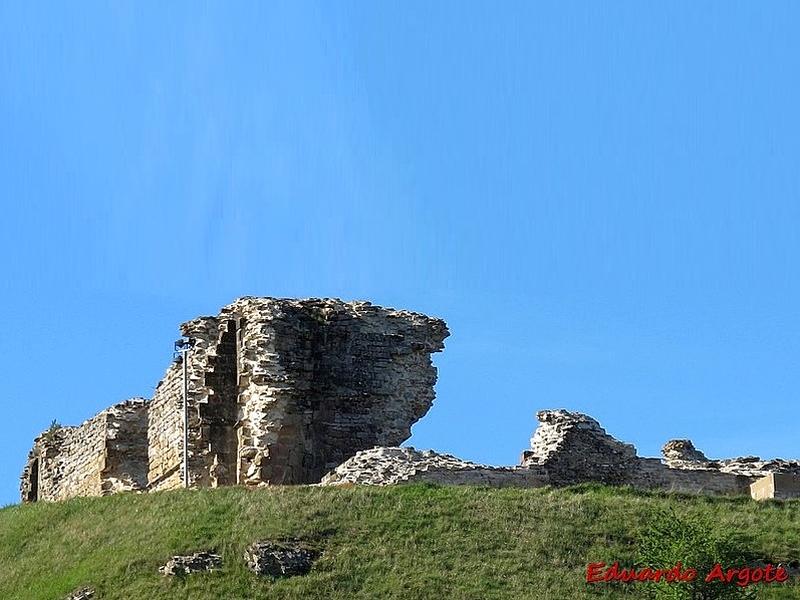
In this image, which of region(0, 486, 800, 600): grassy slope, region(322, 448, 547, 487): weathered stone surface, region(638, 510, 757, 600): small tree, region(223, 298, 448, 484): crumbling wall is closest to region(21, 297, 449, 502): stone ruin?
region(223, 298, 448, 484): crumbling wall

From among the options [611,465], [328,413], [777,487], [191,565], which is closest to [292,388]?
[328,413]

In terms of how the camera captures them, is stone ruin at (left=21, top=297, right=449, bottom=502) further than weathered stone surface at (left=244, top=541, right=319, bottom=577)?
Yes

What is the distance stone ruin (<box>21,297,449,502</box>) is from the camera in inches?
1652

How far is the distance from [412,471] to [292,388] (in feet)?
13.4

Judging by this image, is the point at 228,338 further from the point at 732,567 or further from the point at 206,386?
the point at 732,567

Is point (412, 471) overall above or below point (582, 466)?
below

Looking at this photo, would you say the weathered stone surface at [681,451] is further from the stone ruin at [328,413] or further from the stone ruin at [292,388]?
the stone ruin at [292,388]

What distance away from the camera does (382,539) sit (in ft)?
117

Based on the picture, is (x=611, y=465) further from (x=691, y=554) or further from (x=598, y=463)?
(x=691, y=554)

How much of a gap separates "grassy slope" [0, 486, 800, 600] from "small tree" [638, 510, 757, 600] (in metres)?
0.70

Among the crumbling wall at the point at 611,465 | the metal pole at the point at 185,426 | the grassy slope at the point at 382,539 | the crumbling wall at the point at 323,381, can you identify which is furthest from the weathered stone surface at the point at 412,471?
the metal pole at the point at 185,426

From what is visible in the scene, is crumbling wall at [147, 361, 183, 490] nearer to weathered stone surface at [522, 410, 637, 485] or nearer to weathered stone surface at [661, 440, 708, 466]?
weathered stone surface at [522, 410, 637, 485]

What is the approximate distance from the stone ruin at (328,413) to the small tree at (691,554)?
5606 mm

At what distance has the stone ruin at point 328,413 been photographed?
136 feet
